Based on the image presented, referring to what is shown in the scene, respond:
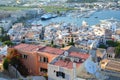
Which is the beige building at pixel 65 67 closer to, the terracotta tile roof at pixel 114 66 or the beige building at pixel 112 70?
the beige building at pixel 112 70

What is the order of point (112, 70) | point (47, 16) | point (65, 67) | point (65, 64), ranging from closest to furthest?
1. point (65, 67)
2. point (65, 64)
3. point (112, 70)
4. point (47, 16)

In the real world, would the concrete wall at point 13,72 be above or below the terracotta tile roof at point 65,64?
below

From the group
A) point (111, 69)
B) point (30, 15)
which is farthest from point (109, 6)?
point (111, 69)

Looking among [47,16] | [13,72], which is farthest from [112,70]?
[47,16]

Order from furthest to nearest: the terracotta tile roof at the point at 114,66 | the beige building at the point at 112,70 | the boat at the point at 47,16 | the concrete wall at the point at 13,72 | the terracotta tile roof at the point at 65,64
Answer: the boat at the point at 47,16
the terracotta tile roof at the point at 114,66
the beige building at the point at 112,70
the concrete wall at the point at 13,72
the terracotta tile roof at the point at 65,64

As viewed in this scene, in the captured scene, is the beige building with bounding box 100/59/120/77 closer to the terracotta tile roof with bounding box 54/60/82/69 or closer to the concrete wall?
the terracotta tile roof with bounding box 54/60/82/69

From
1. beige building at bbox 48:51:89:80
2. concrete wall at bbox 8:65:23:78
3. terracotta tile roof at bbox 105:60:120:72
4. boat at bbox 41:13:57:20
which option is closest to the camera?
beige building at bbox 48:51:89:80

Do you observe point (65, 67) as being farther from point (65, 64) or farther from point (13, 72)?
point (13, 72)

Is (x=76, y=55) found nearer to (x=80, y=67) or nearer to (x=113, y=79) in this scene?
(x=80, y=67)

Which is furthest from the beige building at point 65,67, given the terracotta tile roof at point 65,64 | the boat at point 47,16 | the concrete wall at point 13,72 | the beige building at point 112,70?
the boat at point 47,16

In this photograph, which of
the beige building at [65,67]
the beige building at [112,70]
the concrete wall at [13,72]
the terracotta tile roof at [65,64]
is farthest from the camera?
the beige building at [112,70]

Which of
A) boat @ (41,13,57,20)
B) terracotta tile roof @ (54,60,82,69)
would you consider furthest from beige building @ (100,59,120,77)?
boat @ (41,13,57,20)
